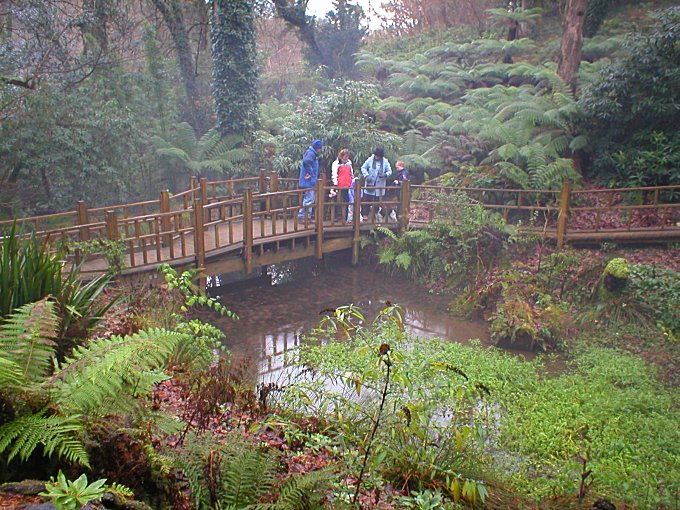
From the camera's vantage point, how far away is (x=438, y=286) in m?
11.3

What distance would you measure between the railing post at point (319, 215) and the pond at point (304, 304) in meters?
0.68

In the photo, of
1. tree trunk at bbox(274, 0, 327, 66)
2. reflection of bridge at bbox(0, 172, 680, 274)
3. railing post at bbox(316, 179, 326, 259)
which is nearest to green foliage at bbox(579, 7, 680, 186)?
reflection of bridge at bbox(0, 172, 680, 274)

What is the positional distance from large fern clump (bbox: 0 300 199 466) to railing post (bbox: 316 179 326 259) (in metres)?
8.37

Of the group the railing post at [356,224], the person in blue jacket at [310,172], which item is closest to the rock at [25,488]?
the person in blue jacket at [310,172]

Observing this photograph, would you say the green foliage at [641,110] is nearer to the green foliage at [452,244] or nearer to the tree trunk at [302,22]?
the green foliage at [452,244]

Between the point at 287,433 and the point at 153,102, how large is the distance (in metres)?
14.8

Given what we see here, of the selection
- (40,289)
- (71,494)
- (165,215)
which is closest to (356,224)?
(165,215)

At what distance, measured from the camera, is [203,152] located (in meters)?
16.1

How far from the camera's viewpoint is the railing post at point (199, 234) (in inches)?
366

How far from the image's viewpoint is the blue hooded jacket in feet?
38.6

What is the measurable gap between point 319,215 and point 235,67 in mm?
6917

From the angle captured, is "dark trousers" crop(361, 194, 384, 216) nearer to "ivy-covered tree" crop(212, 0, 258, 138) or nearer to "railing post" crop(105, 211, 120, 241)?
"ivy-covered tree" crop(212, 0, 258, 138)

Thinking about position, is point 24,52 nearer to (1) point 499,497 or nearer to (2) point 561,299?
(2) point 561,299

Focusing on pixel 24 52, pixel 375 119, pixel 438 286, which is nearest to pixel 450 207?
pixel 438 286
